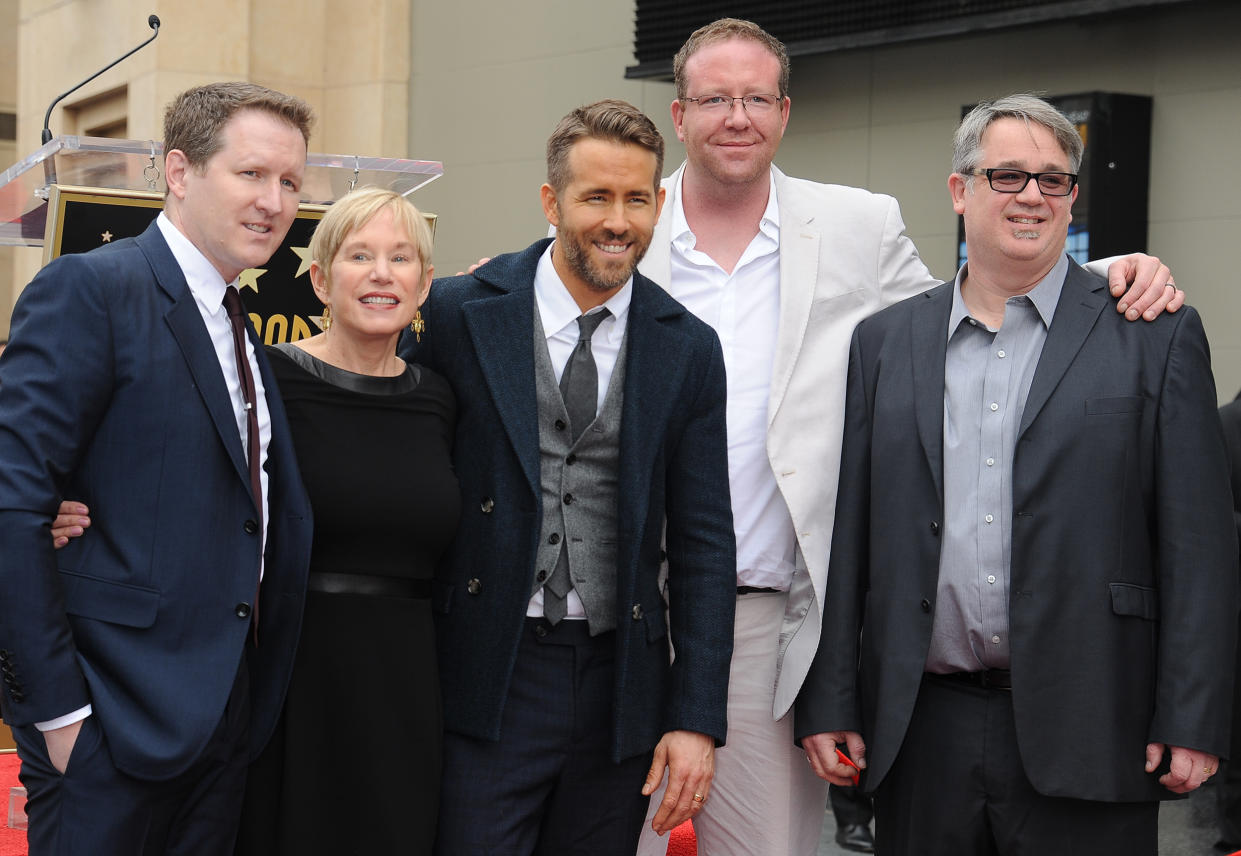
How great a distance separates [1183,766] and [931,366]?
894mm

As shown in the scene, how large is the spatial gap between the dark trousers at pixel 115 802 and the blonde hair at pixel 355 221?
0.82 meters

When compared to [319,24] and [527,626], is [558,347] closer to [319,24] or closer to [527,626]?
[527,626]

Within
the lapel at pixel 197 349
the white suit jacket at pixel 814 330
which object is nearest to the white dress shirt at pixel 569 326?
the white suit jacket at pixel 814 330

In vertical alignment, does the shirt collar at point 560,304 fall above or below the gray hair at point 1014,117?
below

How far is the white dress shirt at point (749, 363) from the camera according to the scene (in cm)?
308

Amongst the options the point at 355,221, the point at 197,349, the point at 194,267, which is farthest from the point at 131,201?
the point at 197,349

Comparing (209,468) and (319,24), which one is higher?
(319,24)

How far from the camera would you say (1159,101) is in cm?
661

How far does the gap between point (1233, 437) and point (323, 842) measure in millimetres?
4038

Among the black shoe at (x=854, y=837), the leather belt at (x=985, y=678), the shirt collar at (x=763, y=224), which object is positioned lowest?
the black shoe at (x=854, y=837)

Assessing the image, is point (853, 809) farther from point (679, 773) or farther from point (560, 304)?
point (560, 304)

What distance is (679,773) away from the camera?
8.93ft

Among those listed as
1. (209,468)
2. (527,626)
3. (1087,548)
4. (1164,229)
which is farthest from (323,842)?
(1164,229)

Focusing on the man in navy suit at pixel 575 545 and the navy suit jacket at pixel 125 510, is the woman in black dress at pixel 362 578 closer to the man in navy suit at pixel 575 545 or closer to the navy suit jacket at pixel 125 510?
the man in navy suit at pixel 575 545
